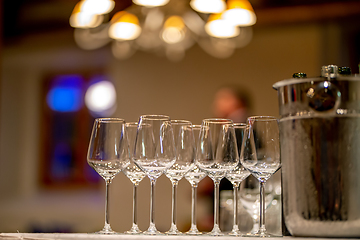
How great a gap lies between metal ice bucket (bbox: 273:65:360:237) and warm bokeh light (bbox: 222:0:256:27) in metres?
2.35

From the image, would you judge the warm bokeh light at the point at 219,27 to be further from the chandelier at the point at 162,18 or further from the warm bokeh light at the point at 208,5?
the warm bokeh light at the point at 208,5

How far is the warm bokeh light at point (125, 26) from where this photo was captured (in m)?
3.55

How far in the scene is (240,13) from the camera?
125 inches

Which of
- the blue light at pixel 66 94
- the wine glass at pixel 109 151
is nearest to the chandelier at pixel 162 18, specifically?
the wine glass at pixel 109 151

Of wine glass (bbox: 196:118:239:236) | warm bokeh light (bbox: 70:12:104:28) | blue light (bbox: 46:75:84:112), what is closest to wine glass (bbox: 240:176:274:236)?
wine glass (bbox: 196:118:239:236)

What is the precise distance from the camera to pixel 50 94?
671cm

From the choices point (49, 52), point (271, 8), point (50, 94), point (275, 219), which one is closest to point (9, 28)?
point (49, 52)

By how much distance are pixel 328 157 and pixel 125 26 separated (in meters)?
2.90

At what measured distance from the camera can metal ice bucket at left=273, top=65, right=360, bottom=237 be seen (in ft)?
2.76

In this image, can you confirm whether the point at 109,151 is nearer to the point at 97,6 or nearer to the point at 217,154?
the point at 217,154

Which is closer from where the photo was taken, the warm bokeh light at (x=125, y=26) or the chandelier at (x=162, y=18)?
the chandelier at (x=162, y=18)

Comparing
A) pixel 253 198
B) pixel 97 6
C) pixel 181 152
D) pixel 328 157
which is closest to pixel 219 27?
pixel 97 6

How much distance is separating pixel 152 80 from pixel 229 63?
1027 millimetres

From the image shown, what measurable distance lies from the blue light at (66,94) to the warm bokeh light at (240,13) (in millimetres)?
3818
